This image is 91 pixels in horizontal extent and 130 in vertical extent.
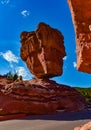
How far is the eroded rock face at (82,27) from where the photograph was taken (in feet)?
15.2

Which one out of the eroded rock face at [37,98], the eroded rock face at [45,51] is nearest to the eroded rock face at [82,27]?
the eroded rock face at [37,98]

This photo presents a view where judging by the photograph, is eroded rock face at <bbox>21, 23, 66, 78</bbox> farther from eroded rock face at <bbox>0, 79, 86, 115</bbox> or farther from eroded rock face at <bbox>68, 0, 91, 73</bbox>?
eroded rock face at <bbox>68, 0, 91, 73</bbox>

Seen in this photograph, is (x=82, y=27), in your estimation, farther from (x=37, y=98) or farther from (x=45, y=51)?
(x=45, y=51)

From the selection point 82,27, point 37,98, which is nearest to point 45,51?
point 37,98

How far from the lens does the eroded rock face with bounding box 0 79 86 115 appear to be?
17.0 meters

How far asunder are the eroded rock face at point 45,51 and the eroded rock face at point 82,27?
51.8ft

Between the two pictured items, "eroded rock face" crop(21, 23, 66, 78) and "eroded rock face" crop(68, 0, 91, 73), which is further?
"eroded rock face" crop(21, 23, 66, 78)

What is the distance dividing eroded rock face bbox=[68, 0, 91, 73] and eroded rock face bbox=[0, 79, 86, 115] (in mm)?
12510

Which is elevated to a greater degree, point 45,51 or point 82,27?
point 45,51

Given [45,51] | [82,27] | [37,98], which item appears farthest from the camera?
[45,51]

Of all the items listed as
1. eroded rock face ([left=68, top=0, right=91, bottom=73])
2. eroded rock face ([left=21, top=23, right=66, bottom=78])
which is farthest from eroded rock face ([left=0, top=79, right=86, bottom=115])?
eroded rock face ([left=68, top=0, right=91, bottom=73])

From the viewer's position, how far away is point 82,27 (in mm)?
4758

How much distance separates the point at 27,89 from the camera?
17.9 m

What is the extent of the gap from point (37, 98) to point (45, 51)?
15.1 ft
